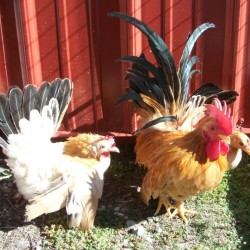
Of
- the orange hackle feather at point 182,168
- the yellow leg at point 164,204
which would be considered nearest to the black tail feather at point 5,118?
the orange hackle feather at point 182,168

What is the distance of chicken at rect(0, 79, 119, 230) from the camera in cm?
324

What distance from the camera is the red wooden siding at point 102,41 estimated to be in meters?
3.74

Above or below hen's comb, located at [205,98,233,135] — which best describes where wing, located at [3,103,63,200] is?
below

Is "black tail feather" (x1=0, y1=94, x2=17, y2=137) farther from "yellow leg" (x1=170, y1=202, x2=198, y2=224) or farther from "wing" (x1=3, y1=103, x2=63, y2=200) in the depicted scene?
"yellow leg" (x1=170, y1=202, x2=198, y2=224)

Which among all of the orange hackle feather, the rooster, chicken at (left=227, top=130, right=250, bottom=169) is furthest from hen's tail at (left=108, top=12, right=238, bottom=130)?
chicken at (left=227, top=130, right=250, bottom=169)

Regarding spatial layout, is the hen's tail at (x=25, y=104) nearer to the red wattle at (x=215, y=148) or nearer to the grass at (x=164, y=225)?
the grass at (x=164, y=225)

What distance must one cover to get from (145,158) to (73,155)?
56 cm

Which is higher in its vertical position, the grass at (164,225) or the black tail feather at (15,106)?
the black tail feather at (15,106)

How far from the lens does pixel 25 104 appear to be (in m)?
3.43

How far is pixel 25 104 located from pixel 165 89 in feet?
3.44

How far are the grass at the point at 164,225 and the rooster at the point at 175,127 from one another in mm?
135

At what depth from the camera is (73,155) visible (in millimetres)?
3447

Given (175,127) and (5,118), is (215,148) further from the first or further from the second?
(5,118)

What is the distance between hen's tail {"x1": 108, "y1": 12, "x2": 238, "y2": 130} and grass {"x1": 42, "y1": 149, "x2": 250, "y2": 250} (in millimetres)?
672
